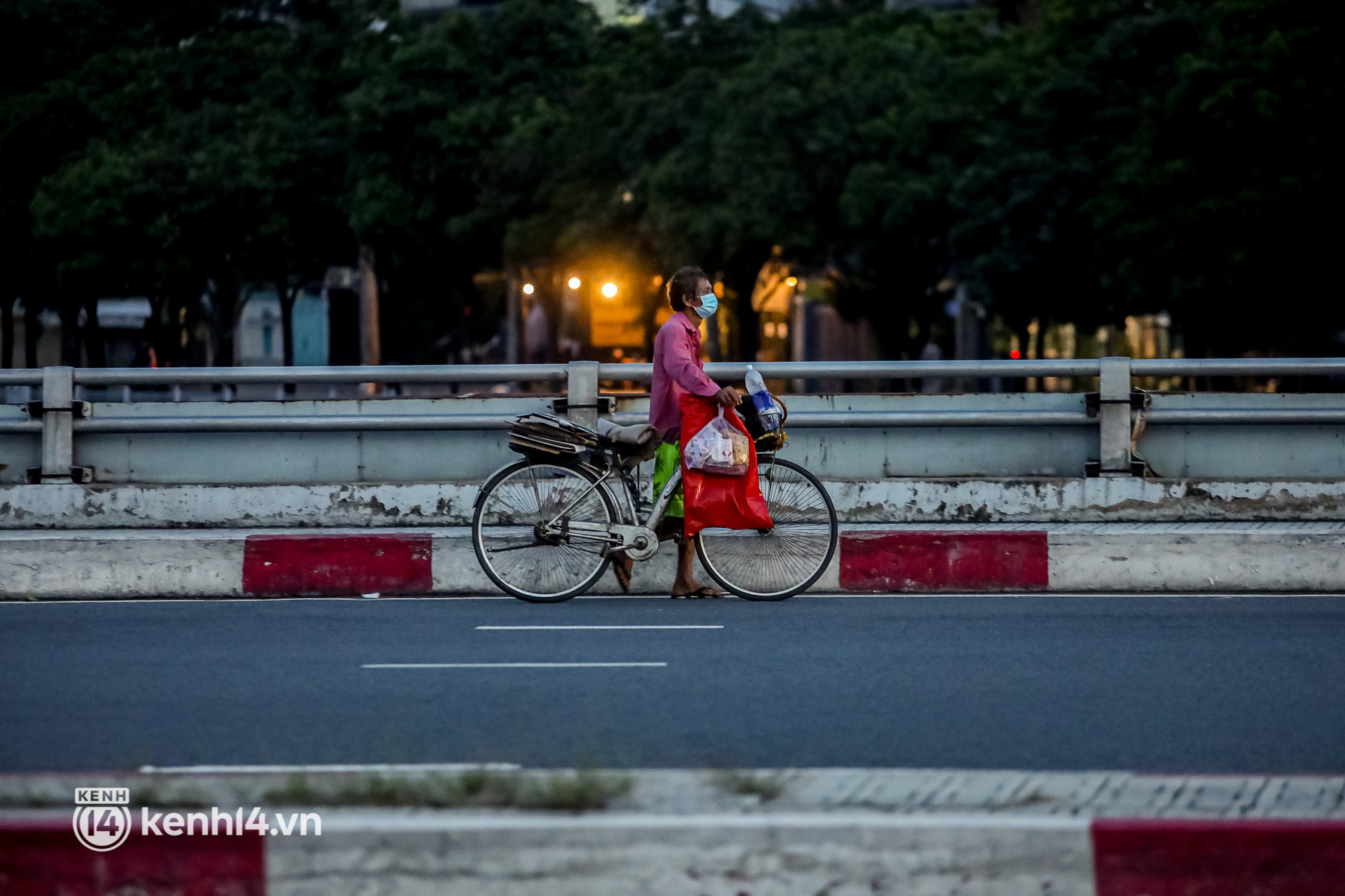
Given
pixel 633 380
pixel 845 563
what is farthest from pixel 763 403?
pixel 633 380

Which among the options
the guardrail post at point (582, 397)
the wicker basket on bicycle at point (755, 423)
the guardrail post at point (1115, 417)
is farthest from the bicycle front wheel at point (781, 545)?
the guardrail post at point (1115, 417)

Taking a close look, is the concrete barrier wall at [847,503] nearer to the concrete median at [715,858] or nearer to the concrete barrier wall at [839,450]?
the concrete barrier wall at [839,450]

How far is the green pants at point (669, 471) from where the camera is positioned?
934 centimetres

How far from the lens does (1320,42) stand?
30.5 m

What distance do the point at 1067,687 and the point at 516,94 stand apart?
1609 inches

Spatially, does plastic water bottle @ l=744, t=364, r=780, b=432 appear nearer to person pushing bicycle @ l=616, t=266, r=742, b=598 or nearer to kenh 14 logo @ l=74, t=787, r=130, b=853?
person pushing bicycle @ l=616, t=266, r=742, b=598

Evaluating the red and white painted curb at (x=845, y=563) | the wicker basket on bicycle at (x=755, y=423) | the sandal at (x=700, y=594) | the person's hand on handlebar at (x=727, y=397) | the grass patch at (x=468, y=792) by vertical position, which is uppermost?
→ the person's hand on handlebar at (x=727, y=397)

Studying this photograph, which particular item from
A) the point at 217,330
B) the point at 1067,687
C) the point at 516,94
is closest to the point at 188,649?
the point at 1067,687

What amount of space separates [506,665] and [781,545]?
252 centimetres

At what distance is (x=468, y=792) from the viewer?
4227mm

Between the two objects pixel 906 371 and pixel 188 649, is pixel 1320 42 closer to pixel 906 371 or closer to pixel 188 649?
pixel 906 371

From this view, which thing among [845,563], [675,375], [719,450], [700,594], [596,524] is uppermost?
[675,375]

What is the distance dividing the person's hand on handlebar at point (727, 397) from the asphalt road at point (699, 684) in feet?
3.42

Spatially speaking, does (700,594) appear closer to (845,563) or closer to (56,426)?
(845,563)
